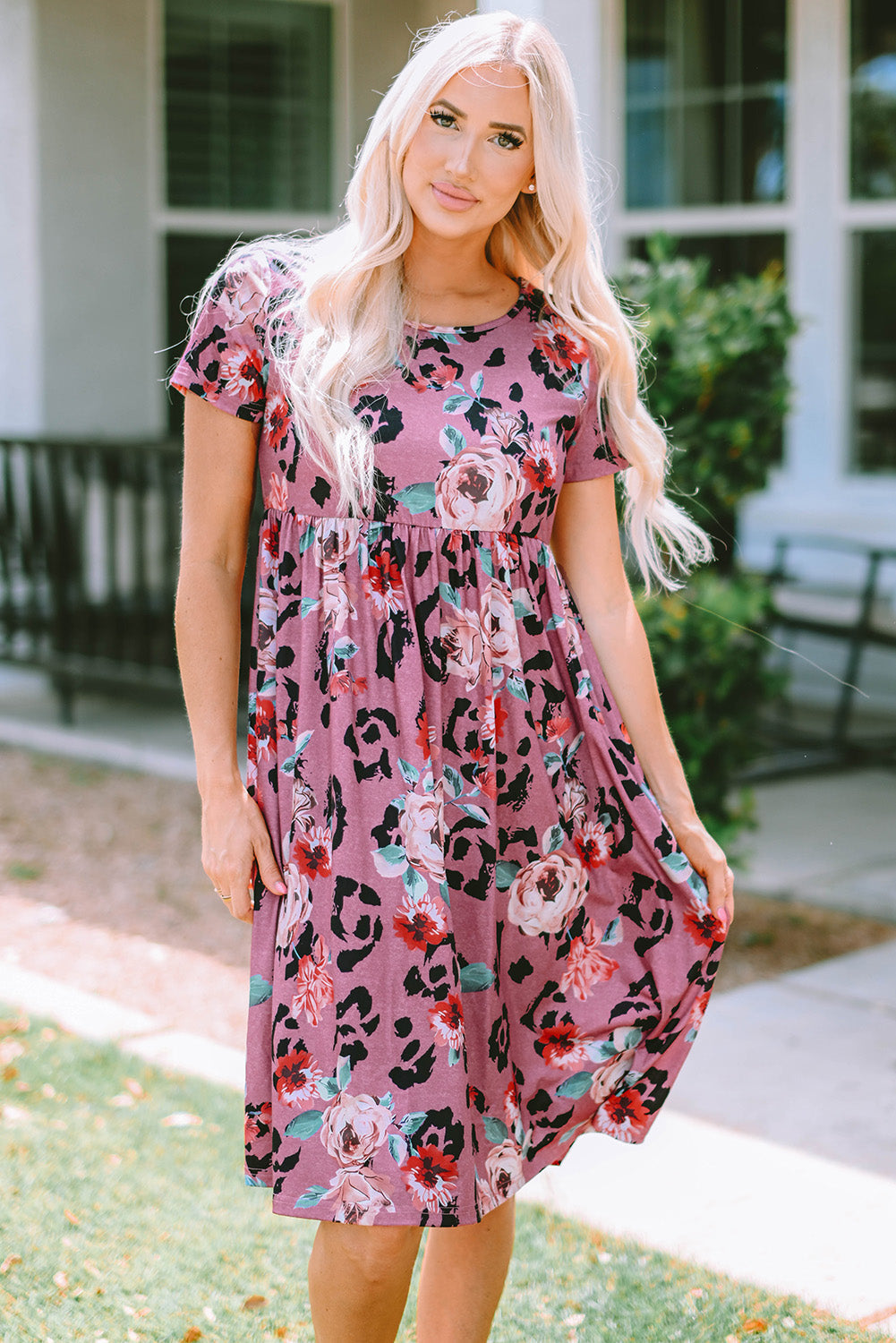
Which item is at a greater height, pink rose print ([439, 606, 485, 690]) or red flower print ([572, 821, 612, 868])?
pink rose print ([439, 606, 485, 690])

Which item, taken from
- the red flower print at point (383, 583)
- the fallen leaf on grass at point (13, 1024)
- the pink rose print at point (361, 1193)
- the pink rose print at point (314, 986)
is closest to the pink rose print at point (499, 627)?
the red flower print at point (383, 583)

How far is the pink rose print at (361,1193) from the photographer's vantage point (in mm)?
1966

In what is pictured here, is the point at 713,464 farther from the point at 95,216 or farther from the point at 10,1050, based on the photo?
the point at 95,216

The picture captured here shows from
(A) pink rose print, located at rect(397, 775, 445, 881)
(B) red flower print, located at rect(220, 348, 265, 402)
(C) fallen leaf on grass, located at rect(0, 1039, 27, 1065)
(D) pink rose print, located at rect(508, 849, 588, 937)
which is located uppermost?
(B) red flower print, located at rect(220, 348, 265, 402)

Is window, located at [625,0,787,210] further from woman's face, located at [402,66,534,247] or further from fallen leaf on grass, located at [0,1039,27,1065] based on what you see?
woman's face, located at [402,66,534,247]

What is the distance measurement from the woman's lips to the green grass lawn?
1779 mm

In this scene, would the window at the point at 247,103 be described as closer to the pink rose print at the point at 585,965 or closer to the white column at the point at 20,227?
the white column at the point at 20,227

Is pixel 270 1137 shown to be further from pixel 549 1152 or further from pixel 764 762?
pixel 764 762

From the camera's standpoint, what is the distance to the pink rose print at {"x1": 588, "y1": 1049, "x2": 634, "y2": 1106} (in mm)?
2262

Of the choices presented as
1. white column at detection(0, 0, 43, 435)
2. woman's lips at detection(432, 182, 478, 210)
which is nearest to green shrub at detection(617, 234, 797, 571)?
woman's lips at detection(432, 182, 478, 210)

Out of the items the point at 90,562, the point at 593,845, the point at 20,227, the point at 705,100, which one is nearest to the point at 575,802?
the point at 593,845

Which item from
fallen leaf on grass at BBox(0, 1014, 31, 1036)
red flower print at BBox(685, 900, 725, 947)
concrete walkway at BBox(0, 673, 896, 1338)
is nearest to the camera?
red flower print at BBox(685, 900, 725, 947)

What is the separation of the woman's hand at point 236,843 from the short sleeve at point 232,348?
Result: 0.49 meters

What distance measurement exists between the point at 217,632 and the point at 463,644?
32 cm
